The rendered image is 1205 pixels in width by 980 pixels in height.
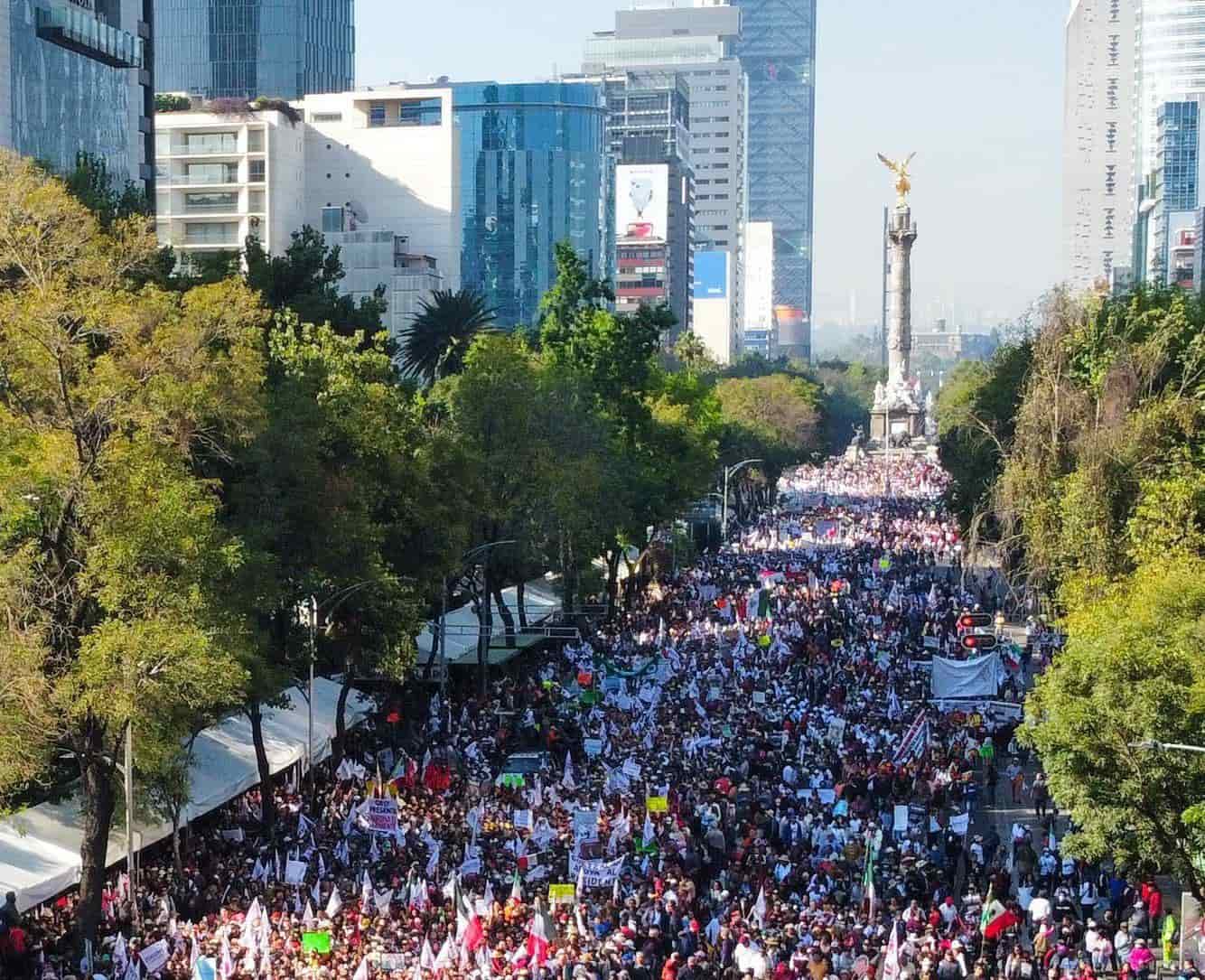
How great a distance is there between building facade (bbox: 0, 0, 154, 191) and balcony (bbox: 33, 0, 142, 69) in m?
0.03

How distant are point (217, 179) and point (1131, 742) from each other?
93456mm

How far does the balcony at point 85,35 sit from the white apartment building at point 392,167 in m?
45.8

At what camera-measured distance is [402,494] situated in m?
42.2

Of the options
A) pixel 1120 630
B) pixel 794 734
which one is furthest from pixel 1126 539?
pixel 1120 630

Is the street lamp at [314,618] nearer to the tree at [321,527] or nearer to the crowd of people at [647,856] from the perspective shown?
the tree at [321,527]

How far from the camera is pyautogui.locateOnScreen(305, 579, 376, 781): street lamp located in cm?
3588

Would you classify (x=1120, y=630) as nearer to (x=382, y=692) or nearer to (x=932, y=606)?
(x=382, y=692)

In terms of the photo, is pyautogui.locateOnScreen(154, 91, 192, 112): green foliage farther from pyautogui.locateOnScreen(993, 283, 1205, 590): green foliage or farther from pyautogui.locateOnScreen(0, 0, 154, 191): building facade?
pyautogui.locateOnScreen(993, 283, 1205, 590): green foliage

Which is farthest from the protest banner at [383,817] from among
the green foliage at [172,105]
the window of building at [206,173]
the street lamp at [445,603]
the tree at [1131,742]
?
the green foliage at [172,105]

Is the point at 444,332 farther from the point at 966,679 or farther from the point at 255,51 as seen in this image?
the point at 255,51

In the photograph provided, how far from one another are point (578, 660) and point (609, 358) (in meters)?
23.2

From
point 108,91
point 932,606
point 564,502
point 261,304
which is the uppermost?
point 108,91

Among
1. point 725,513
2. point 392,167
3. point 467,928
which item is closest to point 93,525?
point 467,928

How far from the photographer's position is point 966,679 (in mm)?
44312
